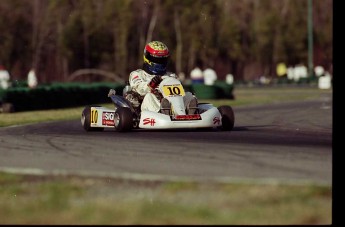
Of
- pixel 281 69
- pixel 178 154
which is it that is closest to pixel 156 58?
pixel 178 154

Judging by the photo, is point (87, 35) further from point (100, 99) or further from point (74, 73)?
point (100, 99)

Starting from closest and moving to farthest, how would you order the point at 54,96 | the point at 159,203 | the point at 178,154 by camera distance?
the point at 159,203, the point at 178,154, the point at 54,96

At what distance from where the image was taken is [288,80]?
68.2 meters

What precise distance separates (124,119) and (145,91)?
853 millimetres

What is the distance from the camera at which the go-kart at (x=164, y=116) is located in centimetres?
1433

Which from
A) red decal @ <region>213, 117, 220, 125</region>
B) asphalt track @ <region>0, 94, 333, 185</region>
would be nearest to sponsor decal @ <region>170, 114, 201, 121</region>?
asphalt track @ <region>0, 94, 333, 185</region>

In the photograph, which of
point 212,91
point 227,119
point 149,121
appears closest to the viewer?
point 149,121

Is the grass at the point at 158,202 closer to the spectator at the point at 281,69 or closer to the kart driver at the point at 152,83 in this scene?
the kart driver at the point at 152,83

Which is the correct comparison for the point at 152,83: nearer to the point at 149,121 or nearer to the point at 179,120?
the point at 149,121

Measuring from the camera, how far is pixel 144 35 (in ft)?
224

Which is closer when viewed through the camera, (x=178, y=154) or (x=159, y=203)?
(x=159, y=203)

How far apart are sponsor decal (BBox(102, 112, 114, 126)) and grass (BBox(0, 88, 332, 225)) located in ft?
22.5

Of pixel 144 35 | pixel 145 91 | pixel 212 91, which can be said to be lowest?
pixel 212 91

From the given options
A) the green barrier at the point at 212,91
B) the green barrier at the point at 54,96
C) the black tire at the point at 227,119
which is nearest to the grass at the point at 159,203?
the black tire at the point at 227,119
